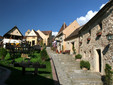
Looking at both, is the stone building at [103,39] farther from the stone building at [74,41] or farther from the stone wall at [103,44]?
the stone building at [74,41]

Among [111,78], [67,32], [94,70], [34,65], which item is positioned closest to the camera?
[111,78]

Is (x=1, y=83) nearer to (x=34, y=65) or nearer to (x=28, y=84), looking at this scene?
(x=28, y=84)

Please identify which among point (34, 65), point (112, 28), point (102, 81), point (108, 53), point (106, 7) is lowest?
point (102, 81)

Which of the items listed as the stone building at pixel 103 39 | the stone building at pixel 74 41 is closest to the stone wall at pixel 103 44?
the stone building at pixel 103 39

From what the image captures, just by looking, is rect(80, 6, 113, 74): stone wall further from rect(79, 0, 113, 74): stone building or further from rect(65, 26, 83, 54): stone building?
rect(65, 26, 83, 54): stone building

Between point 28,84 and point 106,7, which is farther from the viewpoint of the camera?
point 106,7

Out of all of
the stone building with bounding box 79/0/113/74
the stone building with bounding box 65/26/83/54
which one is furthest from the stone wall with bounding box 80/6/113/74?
the stone building with bounding box 65/26/83/54

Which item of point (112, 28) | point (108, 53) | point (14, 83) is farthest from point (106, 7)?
point (14, 83)

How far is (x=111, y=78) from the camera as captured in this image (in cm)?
533

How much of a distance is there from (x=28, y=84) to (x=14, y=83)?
0.70 m

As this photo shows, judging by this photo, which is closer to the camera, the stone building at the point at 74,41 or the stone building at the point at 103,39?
the stone building at the point at 103,39

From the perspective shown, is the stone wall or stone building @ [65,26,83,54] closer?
the stone wall

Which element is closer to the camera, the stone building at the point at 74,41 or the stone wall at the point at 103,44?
the stone wall at the point at 103,44

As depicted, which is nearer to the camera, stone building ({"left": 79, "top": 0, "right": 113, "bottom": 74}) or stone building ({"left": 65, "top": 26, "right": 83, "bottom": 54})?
stone building ({"left": 79, "top": 0, "right": 113, "bottom": 74})
